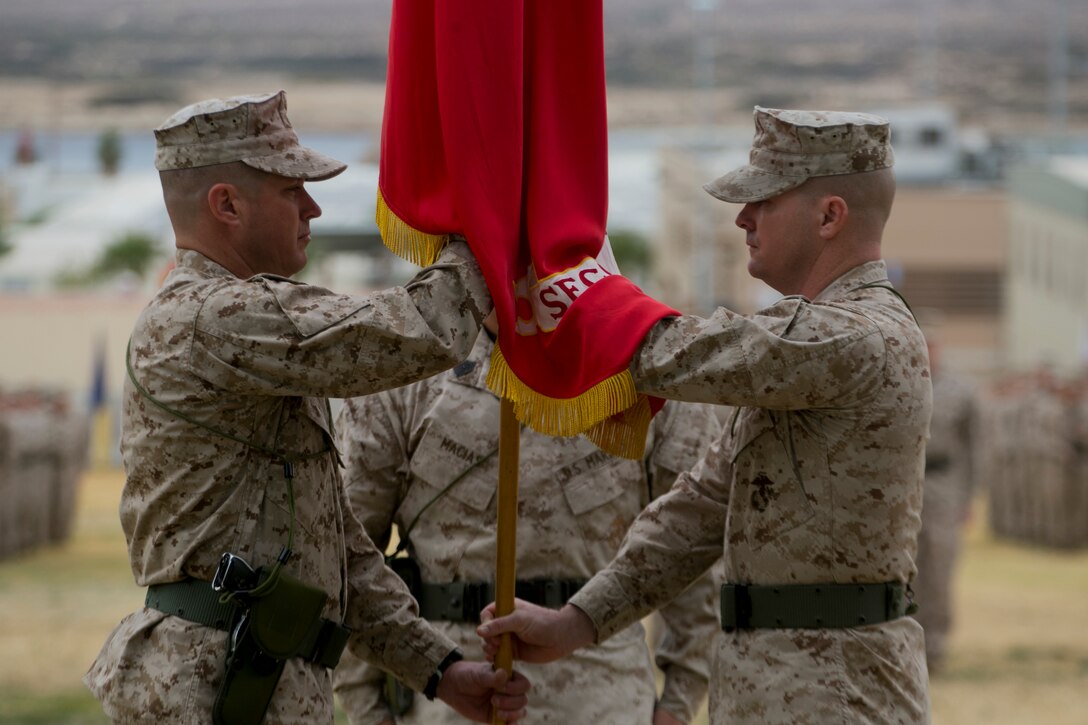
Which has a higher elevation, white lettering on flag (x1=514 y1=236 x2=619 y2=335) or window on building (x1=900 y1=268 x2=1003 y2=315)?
white lettering on flag (x1=514 y1=236 x2=619 y2=335)

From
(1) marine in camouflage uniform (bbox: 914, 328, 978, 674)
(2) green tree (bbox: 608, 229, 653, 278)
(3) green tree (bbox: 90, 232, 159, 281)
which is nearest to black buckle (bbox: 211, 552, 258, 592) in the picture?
(1) marine in camouflage uniform (bbox: 914, 328, 978, 674)

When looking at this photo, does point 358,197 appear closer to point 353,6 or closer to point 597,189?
point 597,189

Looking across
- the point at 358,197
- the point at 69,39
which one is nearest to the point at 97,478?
the point at 358,197

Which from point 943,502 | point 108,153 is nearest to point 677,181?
point 108,153

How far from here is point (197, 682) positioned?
3115 mm

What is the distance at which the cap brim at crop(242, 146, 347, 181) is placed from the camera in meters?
3.30

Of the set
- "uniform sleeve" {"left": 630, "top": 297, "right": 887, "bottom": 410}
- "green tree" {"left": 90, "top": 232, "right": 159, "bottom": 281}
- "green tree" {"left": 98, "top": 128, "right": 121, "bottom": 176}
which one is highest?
→ "uniform sleeve" {"left": 630, "top": 297, "right": 887, "bottom": 410}

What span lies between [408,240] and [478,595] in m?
0.94

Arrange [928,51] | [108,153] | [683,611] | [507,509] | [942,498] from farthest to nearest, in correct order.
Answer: [928,51] → [108,153] → [942,498] → [683,611] → [507,509]

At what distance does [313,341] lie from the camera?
10.1 ft

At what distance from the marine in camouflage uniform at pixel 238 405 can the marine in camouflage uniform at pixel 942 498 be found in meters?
6.67

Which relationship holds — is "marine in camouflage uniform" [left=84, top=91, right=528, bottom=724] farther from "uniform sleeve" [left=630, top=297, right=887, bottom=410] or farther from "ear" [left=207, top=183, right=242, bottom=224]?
"uniform sleeve" [left=630, top=297, right=887, bottom=410]

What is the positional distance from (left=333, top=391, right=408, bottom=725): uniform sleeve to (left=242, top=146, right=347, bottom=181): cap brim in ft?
2.81

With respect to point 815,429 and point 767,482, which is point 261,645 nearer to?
point 767,482
